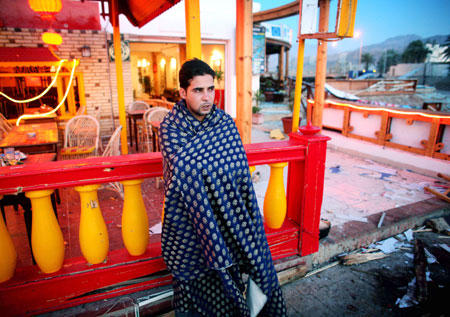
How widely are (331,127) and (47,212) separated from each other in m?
7.33

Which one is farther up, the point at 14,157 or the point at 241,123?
the point at 241,123

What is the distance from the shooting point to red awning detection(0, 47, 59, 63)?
21.9 feet

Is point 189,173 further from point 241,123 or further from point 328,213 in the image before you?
point 328,213

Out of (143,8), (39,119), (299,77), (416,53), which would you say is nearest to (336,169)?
(299,77)

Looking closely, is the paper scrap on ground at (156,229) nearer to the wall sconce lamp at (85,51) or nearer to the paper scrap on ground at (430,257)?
the paper scrap on ground at (430,257)

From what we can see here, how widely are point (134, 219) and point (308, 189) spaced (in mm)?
1371

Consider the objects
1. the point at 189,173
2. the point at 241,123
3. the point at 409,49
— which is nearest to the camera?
the point at 189,173

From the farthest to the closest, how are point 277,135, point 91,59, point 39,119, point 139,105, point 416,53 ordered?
point 416,53 → point 139,105 → point 277,135 → point 91,59 → point 39,119

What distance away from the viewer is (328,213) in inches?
144

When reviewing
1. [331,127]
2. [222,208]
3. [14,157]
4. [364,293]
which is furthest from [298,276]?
[331,127]

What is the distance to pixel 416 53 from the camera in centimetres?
4738

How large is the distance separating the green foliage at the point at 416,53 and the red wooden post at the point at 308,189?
56624 millimetres

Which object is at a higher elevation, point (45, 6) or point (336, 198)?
point (45, 6)

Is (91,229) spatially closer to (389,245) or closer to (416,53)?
(389,245)
